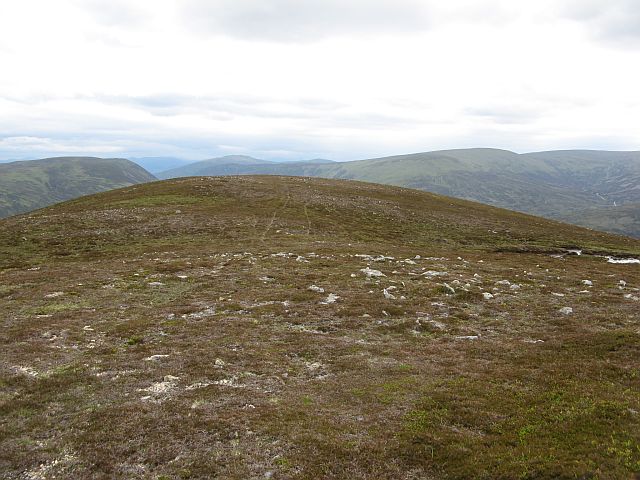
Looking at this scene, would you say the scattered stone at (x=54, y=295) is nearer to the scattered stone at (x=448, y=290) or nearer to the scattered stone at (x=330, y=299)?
the scattered stone at (x=330, y=299)

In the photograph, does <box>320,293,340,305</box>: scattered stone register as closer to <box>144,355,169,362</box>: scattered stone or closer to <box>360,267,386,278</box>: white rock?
<box>360,267,386,278</box>: white rock

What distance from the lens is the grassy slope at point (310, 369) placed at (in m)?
12.7

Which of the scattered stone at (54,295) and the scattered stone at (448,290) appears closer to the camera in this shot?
the scattered stone at (54,295)

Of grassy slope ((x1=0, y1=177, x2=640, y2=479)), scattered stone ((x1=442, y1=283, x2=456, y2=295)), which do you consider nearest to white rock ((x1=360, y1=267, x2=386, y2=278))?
grassy slope ((x1=0, y1=177, x2=640, y2=479))

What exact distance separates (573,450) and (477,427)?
2.99m

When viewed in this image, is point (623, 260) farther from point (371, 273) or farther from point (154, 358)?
point (154, 358)

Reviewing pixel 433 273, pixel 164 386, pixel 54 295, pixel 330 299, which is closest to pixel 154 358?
pixel 164 386

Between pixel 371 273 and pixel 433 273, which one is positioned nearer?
pixel 371 273

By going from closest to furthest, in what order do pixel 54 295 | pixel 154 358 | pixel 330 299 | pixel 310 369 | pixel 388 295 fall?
1. pixel 310 369
2. pixel 154 358
3. pixel 54 295
4. pixel 330 299
5. pixel 388 295

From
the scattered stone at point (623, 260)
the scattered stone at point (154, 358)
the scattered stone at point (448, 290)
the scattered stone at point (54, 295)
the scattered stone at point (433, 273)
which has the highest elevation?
the scattered stone at point (54, 295)

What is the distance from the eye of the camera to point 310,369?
19.5 m

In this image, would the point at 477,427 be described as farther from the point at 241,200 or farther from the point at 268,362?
the point at 241,200

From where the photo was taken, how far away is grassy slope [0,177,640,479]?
502 inches

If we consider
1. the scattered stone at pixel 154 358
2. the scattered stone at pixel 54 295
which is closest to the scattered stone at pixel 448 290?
the scattered stone at pixel 154 358
